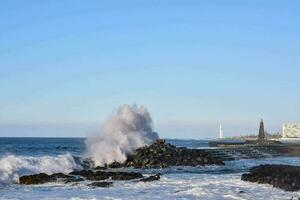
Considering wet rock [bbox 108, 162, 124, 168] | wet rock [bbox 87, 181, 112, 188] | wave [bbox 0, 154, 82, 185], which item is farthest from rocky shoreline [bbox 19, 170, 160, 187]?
wet rock [bbox 108, 162, 124, 168]

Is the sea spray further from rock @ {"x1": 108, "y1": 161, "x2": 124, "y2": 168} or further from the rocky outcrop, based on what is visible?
the rocky outcrop

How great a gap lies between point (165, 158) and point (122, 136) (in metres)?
7.35

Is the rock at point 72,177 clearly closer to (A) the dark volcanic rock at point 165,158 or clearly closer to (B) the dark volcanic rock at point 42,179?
(B) the dark volcanic rock at point 42,179

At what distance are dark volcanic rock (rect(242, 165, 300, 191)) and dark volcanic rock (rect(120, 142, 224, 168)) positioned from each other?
1006cm

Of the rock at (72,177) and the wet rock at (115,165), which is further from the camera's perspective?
the wet rock at (115,165)

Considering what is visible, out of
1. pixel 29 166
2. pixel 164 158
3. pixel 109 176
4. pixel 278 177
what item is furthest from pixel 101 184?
pixel 164 158

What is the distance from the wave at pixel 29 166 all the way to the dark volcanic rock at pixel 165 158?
14.0 feet

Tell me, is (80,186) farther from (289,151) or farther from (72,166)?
(289,151)

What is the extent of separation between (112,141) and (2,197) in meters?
23.2

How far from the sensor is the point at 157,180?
2777 cm

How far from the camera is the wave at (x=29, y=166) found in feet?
99.7

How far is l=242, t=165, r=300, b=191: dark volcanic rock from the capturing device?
24.8 m

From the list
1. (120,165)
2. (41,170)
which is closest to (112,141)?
(120,165)

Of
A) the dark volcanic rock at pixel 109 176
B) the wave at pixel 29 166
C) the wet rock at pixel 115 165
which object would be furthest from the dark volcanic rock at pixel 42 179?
the wet rock at pixel 115 165
